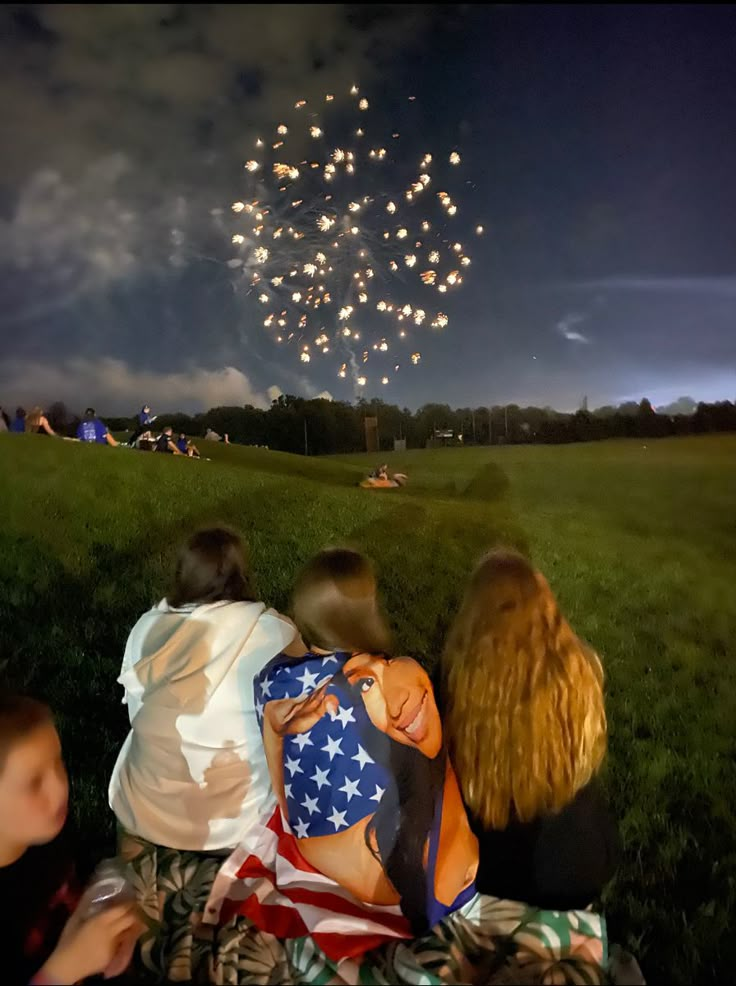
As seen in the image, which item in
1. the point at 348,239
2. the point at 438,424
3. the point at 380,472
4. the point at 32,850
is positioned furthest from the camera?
the point at 380,472

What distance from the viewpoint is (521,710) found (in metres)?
2.28

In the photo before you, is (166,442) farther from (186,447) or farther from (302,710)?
(302,710)

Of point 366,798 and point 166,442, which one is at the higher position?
point 166,442

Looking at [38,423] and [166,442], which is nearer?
[166,442]

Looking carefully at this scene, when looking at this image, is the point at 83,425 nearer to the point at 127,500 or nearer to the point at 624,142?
the point at 127,500

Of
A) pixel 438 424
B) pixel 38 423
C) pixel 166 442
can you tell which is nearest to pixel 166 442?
pixel 166 442

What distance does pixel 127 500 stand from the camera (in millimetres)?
8102

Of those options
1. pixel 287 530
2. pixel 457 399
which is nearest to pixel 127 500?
pixel 287 530

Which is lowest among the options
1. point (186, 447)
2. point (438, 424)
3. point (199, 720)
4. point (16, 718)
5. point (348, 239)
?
point (199, 720)

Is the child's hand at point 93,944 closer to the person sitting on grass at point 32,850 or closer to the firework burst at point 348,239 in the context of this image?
the person sitting on grass at point 32,850

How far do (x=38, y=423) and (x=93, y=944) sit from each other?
1167 centimetres

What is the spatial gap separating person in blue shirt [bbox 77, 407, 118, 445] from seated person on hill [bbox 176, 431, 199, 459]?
1518mm

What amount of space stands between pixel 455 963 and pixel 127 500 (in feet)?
22.6

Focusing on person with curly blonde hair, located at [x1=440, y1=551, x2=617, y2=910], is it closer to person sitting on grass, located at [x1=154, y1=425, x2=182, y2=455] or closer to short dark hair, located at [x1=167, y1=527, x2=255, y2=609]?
short dark hair, located at [x1=167, y1=527, x2=255, y2=609]
